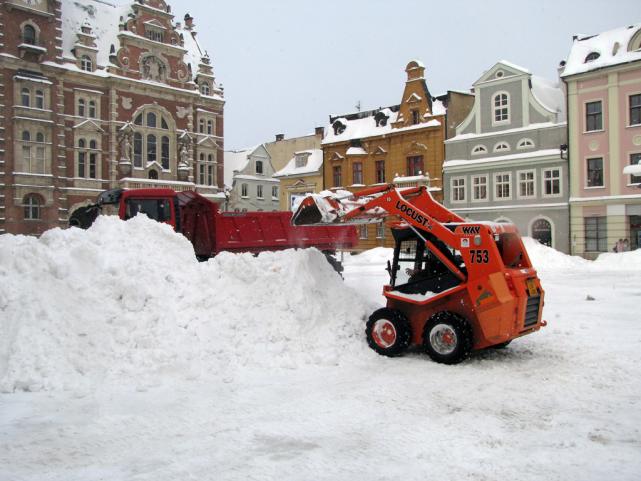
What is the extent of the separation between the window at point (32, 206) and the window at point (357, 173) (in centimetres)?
2348

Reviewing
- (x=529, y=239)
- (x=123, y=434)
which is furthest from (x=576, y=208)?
(x=123, y=434)

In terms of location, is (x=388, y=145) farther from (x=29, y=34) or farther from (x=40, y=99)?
(x=29, y=34)

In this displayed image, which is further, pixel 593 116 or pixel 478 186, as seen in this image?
pixel 478 186

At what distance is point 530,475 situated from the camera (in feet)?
14.3

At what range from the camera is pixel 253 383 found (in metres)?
6.99

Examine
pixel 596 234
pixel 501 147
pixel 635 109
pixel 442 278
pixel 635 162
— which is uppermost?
pixel 635 109

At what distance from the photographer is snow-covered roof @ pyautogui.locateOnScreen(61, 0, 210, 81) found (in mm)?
41688

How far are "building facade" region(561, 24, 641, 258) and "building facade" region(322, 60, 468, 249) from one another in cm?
914

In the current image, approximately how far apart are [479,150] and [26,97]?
1233 inches

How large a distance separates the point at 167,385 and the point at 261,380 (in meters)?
1.18

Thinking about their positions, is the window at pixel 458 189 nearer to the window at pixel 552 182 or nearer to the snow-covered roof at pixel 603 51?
the window at pixel 552 182

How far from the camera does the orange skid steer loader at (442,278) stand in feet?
24.8

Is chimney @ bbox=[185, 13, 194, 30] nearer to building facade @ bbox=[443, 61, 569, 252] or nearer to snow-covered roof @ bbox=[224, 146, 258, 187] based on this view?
snow-covered roof @ bbox=[224, 146, 258, 187]

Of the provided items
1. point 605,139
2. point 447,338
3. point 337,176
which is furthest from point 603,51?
point 447,338
